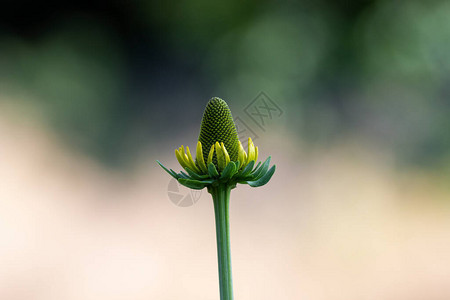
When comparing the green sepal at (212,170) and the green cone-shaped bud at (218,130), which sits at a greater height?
the green cone-shaped bud at (218,130)

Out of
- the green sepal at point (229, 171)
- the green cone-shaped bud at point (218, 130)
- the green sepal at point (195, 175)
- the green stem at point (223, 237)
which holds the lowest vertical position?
the green stem at point (223, 237)

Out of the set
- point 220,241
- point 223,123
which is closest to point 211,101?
point 223,123

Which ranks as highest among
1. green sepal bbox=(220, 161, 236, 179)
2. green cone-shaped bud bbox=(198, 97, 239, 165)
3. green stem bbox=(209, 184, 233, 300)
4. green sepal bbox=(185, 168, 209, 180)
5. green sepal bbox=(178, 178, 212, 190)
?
green cone-shaped bud bbox=(198, 97, 239, 165)

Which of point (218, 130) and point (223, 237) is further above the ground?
point (218, 130)

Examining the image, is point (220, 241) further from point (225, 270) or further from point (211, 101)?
point (211, 101)
